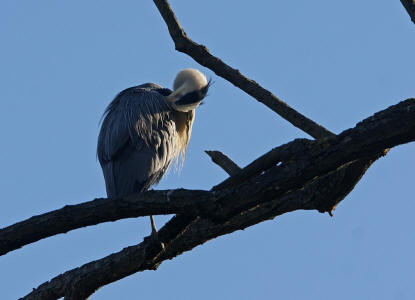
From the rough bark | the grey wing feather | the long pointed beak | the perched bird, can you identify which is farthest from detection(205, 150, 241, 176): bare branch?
the long pointed beak

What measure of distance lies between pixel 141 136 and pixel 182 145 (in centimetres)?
130

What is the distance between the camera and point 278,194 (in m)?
4.33

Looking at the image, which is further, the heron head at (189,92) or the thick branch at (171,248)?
the heron head at (189,92)

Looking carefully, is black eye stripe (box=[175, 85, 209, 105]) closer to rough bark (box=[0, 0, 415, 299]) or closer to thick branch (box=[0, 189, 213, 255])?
rough bark (box=[0, 0, 415, 299])

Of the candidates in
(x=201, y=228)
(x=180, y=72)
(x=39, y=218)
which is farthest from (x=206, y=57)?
(x=180, y=72)

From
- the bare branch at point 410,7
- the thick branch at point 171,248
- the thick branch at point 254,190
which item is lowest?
the thick branch at point 254,190

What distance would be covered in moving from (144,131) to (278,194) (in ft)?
10.9

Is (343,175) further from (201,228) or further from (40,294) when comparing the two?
(40,294)

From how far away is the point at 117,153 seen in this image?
725 centimetres

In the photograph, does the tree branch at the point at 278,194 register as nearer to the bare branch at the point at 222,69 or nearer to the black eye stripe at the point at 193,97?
the bare branch at the point at 222,69

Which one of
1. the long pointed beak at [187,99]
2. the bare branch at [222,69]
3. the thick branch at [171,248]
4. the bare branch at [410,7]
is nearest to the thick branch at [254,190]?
the thick branch at [171,248]

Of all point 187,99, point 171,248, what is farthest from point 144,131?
point 171,248

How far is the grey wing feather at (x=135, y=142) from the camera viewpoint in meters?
7.14

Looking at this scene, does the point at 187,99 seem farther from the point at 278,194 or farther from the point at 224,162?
the point at 278,194
